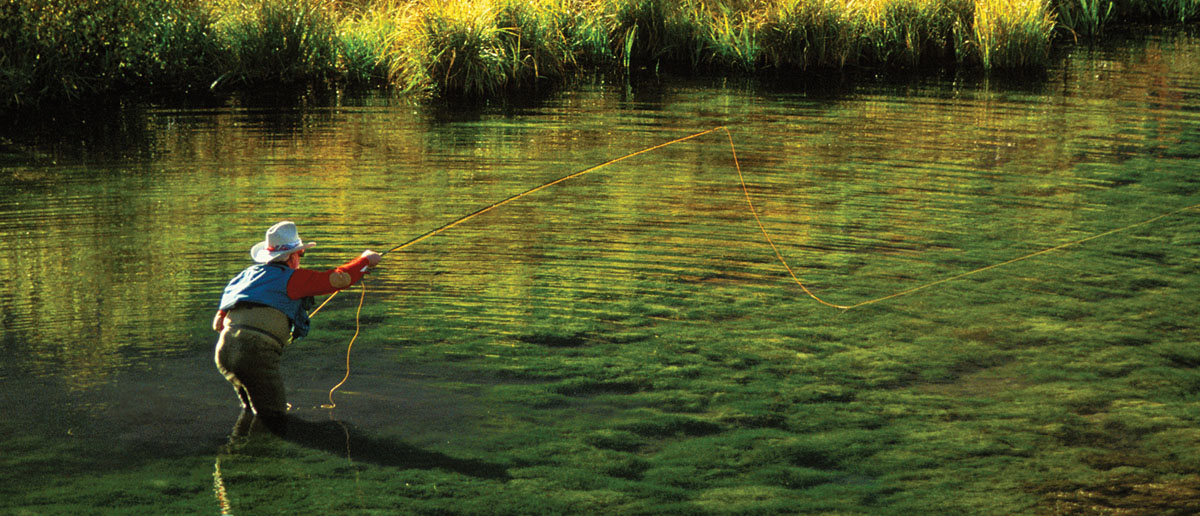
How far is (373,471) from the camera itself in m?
5.83

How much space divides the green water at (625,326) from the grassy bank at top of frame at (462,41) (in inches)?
94.5

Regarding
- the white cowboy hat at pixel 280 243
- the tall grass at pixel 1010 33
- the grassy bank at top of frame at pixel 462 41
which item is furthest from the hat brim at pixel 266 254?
the tall grass at pixel 1010 33

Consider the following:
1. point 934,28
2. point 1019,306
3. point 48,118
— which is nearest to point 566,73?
point 934,28

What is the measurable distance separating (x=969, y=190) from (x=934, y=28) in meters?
8.52

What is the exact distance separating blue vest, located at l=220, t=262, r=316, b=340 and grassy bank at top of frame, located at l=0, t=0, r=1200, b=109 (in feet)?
37.1

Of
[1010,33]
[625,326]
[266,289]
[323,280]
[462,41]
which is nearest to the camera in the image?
[323,280]

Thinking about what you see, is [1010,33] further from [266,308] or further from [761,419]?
[266,308]

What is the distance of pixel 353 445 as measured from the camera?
6094 millimetres

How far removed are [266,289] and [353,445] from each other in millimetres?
864

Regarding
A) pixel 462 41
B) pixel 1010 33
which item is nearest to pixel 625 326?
pixel 462 41

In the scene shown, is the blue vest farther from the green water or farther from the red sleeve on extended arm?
the green water

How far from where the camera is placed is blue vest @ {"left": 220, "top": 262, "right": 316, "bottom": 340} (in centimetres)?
602

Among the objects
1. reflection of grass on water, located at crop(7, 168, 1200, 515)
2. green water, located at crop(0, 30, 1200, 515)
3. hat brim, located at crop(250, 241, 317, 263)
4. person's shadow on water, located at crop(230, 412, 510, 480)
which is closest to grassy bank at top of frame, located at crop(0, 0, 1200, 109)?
green water, located at crop(0, 30, 1200, 515)

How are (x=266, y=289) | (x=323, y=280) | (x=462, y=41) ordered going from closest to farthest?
(x=323, y=280) < (x=266, y=289) < (x=462, y=41)
